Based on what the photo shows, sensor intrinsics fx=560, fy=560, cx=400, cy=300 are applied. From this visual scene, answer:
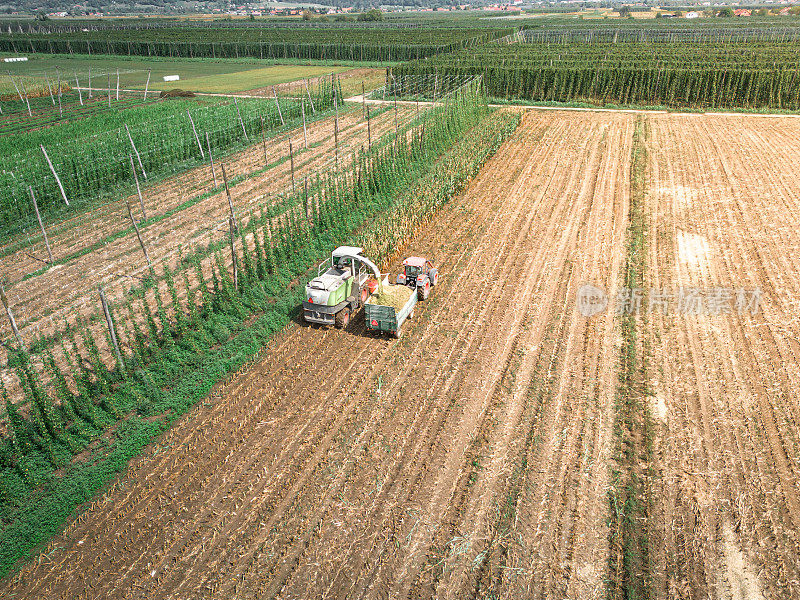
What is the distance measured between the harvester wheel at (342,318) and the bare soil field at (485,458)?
28cm

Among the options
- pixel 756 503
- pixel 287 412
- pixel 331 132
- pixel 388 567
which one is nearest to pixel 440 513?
pixel 388 567

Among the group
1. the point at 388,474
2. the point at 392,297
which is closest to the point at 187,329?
the point at 392,297

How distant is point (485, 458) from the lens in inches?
442

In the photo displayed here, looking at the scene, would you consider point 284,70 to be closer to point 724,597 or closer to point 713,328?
point 713,328

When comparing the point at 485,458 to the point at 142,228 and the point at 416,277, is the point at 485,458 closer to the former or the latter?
the point at 416,277

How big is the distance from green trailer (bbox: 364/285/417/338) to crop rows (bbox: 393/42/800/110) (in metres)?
32.4

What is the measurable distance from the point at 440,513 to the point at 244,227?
14.1m

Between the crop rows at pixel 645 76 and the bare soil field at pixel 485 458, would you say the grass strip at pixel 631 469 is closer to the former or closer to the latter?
the bare soil field at pixel 485 458

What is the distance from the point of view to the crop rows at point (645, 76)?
39.2 m

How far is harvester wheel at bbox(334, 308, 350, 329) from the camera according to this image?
1532cm

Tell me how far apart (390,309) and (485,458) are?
4.78m

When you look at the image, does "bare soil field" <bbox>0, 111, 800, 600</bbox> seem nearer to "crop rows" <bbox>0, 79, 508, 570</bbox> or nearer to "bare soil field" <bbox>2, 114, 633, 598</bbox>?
"bare soil field" <bbox>2, 114, 633, 598</bbox>

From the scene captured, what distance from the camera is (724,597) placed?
8.59m

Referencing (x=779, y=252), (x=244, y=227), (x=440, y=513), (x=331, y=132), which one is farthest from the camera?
(x=331, y=132)
